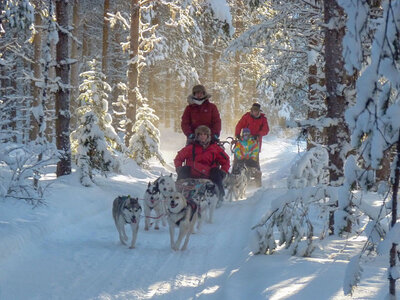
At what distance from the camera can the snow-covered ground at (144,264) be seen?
4.33m

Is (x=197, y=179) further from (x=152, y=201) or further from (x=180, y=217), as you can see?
(x=180, y=217)

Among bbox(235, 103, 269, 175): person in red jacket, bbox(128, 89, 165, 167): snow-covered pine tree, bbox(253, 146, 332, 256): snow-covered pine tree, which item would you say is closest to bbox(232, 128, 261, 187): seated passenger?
bbox(235, 103, 269, 175): person in red jacket

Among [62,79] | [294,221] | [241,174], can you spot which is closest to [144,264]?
[294,221]

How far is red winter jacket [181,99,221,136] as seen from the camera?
10.3 meters

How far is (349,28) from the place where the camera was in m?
2.51

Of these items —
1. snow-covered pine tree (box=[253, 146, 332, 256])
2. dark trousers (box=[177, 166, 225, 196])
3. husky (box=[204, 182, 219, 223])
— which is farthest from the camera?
dark trousers (box=[177, 166, 225, 196])

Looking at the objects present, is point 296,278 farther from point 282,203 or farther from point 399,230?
point 399,230

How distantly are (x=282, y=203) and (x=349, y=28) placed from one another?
307 cm

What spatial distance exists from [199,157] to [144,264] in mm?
4358

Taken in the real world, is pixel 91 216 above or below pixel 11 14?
below

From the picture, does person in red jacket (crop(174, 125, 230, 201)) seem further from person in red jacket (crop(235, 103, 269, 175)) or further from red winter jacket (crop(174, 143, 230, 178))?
person in red jacket (crop(235, 103, 269, 175))

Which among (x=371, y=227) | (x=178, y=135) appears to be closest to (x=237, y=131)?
(x=371, y=227)

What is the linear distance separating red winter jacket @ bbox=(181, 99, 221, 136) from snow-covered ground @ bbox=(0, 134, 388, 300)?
9.13 ft

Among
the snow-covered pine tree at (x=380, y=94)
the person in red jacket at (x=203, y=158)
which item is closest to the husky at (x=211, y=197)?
the person in red jacket at (x=203, y=158)
